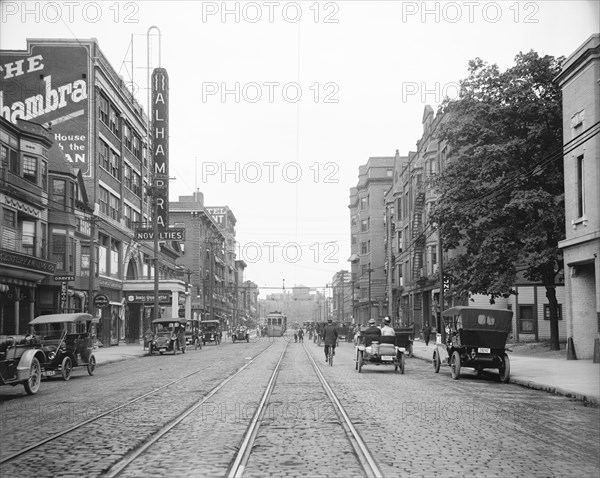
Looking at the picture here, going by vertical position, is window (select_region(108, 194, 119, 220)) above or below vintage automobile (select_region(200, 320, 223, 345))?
above

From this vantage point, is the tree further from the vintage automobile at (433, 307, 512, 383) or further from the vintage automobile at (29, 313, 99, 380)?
the vintage automobile at (29, 313, 99, 380)

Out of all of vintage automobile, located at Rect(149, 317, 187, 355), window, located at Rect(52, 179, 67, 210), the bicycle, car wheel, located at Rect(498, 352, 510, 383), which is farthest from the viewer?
vintage automobile, located at Rect(149, 317, 187, 355)

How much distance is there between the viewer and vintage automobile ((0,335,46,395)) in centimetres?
1595

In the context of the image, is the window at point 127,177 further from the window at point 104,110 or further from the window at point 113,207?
the window at point 104,110

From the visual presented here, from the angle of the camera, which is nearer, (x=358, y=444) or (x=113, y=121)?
(x=358, y=444)

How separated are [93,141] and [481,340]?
32.3m

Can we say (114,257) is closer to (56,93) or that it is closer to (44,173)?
(56,93)

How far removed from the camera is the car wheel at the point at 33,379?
16828mm

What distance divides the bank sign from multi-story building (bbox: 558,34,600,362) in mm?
29200

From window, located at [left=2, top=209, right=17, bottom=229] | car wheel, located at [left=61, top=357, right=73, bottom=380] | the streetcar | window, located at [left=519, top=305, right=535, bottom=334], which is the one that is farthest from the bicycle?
the streetcar

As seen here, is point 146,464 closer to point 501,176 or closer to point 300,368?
point 300,368

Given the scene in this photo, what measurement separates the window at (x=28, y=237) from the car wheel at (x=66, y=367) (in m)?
14.4

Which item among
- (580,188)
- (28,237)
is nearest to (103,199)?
(28,237)

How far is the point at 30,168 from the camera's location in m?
34.9
